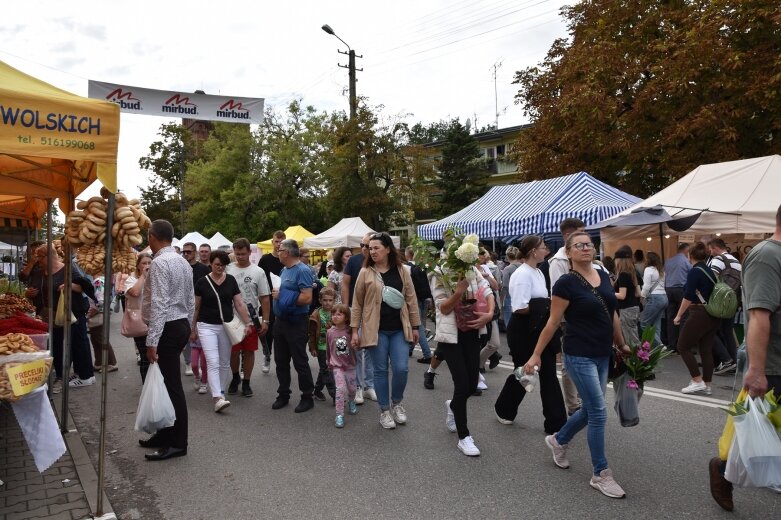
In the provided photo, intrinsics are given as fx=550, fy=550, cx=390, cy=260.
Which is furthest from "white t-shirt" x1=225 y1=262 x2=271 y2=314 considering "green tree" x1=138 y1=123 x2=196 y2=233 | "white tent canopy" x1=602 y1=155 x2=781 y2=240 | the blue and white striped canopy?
"green tree" x1=138 y1=123 x2=196 y2=233

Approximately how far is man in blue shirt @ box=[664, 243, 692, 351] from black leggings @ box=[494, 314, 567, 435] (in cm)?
478

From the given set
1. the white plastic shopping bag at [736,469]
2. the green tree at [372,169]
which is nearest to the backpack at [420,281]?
the white plastic shopping bag at [736,469]

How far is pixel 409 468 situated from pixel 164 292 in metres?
2.53

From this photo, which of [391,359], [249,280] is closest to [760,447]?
[391,359]

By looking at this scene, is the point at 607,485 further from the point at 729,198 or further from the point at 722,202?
the point at 729,198

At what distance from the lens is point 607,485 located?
150 inches

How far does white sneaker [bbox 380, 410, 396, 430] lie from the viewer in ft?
18.0

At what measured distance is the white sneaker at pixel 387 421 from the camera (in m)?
5.47

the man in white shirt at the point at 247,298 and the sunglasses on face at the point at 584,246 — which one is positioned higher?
the sunglasses on face at the point at 584,246

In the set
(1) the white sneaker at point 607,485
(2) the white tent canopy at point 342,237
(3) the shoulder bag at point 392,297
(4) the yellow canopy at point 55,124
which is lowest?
(1) the white sneaker at point 607,485

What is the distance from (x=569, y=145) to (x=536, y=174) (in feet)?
7.18

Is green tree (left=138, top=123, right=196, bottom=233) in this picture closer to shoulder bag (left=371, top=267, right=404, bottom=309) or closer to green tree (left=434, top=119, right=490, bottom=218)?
green tree (left=434, top=119, right=490, bottom=218)

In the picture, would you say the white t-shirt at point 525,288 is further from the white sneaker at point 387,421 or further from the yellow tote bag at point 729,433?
the yellow tote bag at point 729,433

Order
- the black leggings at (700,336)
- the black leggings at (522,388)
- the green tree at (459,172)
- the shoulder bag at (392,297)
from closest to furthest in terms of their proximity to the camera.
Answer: the black leggings at (522,388) → the shoulder bag at (392,297) → the black leggings at (700,336) → the green tree at (459,172)
